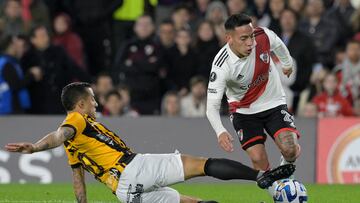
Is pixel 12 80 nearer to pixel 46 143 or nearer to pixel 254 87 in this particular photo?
pixel 254 87

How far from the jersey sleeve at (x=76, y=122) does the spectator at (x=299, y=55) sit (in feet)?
26.1

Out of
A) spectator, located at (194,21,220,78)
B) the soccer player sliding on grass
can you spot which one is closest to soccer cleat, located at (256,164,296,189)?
the soccer player sliding on grass

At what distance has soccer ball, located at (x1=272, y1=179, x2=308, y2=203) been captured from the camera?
921 cm

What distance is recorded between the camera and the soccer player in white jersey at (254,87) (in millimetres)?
10523

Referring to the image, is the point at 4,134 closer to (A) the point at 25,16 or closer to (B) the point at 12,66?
(B) the point at 12,66

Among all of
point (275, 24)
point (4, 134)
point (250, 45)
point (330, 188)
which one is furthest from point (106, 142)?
point (275, 24)

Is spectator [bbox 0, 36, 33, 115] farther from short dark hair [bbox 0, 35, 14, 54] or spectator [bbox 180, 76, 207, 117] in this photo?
spectator [bbox 180, 76, 207, 117]

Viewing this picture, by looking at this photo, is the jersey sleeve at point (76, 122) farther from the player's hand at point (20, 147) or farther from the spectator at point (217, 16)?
the spectator at point (217, 16)

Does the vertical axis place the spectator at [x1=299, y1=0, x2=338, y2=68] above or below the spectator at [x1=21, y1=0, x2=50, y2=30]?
below

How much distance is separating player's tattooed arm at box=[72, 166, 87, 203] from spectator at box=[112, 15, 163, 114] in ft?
23.5

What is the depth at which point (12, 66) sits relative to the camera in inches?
643

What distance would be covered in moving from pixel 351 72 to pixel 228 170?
8.12 meters

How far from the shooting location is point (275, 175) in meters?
8.84

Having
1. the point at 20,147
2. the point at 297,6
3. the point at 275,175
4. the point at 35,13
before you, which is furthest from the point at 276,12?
the point at 20,147
